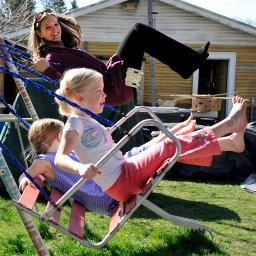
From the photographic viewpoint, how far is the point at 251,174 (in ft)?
25.0

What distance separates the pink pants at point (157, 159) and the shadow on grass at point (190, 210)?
7.51ft

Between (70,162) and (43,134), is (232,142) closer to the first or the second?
(70,162)

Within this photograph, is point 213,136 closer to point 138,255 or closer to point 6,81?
point 138,255

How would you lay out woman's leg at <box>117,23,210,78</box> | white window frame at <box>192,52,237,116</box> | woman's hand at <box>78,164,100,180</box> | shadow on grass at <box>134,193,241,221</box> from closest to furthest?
woman's hand at <box>78,164,100,180</box>
woman's leg at <box>117,23,210,78</box>
shadow on grass at <box>134,193,241,221</box>
white window frame at <box>192,52,237,116</box>

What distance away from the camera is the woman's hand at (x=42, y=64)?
364 cm

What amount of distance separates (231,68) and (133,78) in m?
13.7

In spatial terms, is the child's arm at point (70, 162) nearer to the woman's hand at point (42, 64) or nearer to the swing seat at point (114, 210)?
the swing seat at point (114, 210)

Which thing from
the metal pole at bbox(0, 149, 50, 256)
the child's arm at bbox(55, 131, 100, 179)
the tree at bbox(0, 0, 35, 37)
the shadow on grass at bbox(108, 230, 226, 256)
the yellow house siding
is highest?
the child's arm at bbox(55, 131, 100, 179)

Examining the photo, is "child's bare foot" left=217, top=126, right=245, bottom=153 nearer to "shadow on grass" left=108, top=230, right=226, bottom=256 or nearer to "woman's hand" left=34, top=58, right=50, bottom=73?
"shadow on grass" left=108, top=230, right=226, bottom=256

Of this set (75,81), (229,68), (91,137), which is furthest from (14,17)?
(91,137)

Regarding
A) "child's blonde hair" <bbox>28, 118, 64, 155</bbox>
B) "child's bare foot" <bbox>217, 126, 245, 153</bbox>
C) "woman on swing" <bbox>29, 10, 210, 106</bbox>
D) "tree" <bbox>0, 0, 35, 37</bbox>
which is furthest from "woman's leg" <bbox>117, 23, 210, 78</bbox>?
"tree" <bbox>0, 0, 35, 37</bbox>

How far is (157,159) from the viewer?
2.80 meters

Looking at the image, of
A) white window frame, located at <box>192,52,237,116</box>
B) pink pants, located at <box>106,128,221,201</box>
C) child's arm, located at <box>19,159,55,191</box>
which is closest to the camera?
pink pants, located at <box>106,128,221,201</box>

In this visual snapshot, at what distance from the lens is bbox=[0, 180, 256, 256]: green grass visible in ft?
12.9
